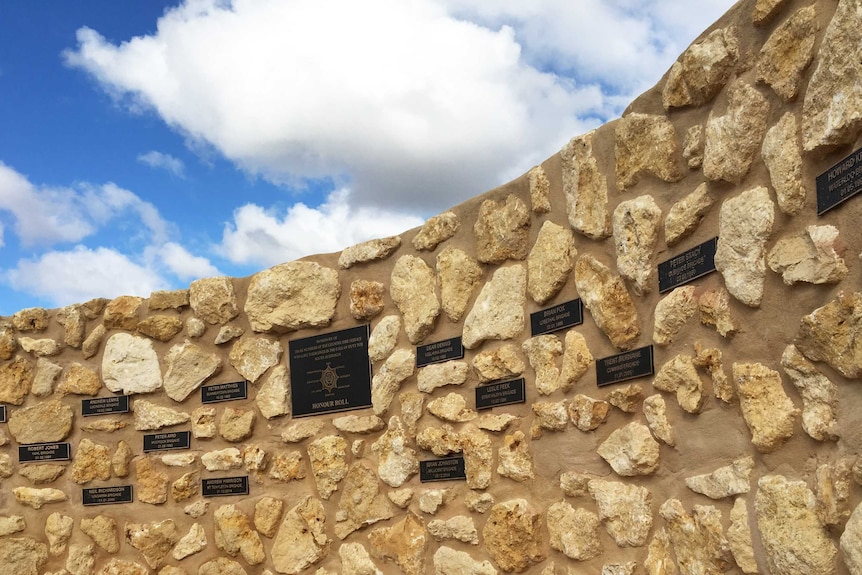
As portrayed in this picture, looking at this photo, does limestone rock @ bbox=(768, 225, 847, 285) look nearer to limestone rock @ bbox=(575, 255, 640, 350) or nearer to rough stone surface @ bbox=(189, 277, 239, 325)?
limestone rock @ bbox=(575, 255, 640, 350)

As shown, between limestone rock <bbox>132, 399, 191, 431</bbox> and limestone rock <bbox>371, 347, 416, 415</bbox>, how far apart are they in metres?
1.36

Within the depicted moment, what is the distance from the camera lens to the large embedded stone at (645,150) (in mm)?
3137

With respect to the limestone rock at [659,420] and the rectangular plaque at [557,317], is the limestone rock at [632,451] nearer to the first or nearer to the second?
the limestone rock at [659,420]

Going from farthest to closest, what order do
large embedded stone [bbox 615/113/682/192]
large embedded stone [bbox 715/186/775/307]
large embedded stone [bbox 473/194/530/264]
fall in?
large embedded stone [bbox 473/194/530/264], large embedded stone [bbox 615/113/682/192], large embedded stone [bbox 715/186/775/307]

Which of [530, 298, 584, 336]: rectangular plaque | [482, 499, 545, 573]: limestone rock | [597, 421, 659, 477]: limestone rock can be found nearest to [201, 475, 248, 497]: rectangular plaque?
[482, 499, 545, 573]: limestone rock

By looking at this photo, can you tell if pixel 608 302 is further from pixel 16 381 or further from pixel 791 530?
pixel 16 381

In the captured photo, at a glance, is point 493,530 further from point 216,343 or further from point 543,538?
point 216,343

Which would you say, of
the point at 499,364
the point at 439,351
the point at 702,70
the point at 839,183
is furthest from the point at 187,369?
the point at 839,183

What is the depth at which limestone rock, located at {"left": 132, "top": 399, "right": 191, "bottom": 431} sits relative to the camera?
5051 millimetres

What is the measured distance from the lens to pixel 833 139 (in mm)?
2412

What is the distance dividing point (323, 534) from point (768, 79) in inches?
122

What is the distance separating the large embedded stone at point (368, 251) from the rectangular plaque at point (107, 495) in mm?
1992

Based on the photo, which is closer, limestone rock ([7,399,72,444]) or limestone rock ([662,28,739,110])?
limestone rock ([662,28,739,110])

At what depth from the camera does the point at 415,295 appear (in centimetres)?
428
